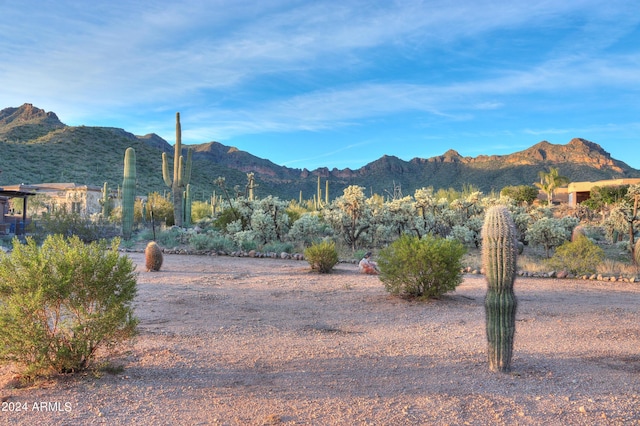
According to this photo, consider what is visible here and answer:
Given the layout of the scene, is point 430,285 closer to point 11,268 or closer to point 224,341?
point 224,341

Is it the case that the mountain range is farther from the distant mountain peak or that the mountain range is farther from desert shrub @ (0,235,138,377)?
desert shrub @ (0,235,138,377)

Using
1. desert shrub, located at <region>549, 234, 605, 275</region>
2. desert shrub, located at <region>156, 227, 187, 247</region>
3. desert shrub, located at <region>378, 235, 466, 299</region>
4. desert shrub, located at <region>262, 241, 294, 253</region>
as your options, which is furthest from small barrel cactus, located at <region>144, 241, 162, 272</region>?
desert shrub, located at <region>549, 234, 605, 275</region>

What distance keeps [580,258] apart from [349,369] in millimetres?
10238

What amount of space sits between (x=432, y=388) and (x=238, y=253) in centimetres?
1396

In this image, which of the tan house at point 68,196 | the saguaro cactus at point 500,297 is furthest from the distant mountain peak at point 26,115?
the saguaro cactus at point 500,297

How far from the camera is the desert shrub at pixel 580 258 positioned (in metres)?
12.8

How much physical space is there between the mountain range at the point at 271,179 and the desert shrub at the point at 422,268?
35777 mm

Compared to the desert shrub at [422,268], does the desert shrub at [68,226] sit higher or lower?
higher

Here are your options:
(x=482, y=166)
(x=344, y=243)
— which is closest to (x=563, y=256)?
(x=344, y=243)

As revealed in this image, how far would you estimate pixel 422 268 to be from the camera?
9094mm

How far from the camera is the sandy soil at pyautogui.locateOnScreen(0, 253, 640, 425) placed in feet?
13.2

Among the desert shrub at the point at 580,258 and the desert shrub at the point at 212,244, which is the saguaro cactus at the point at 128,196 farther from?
the desert shrub at the point at 580,258

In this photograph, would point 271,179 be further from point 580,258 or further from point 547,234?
point 580,258

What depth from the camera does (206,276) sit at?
1243 cm
